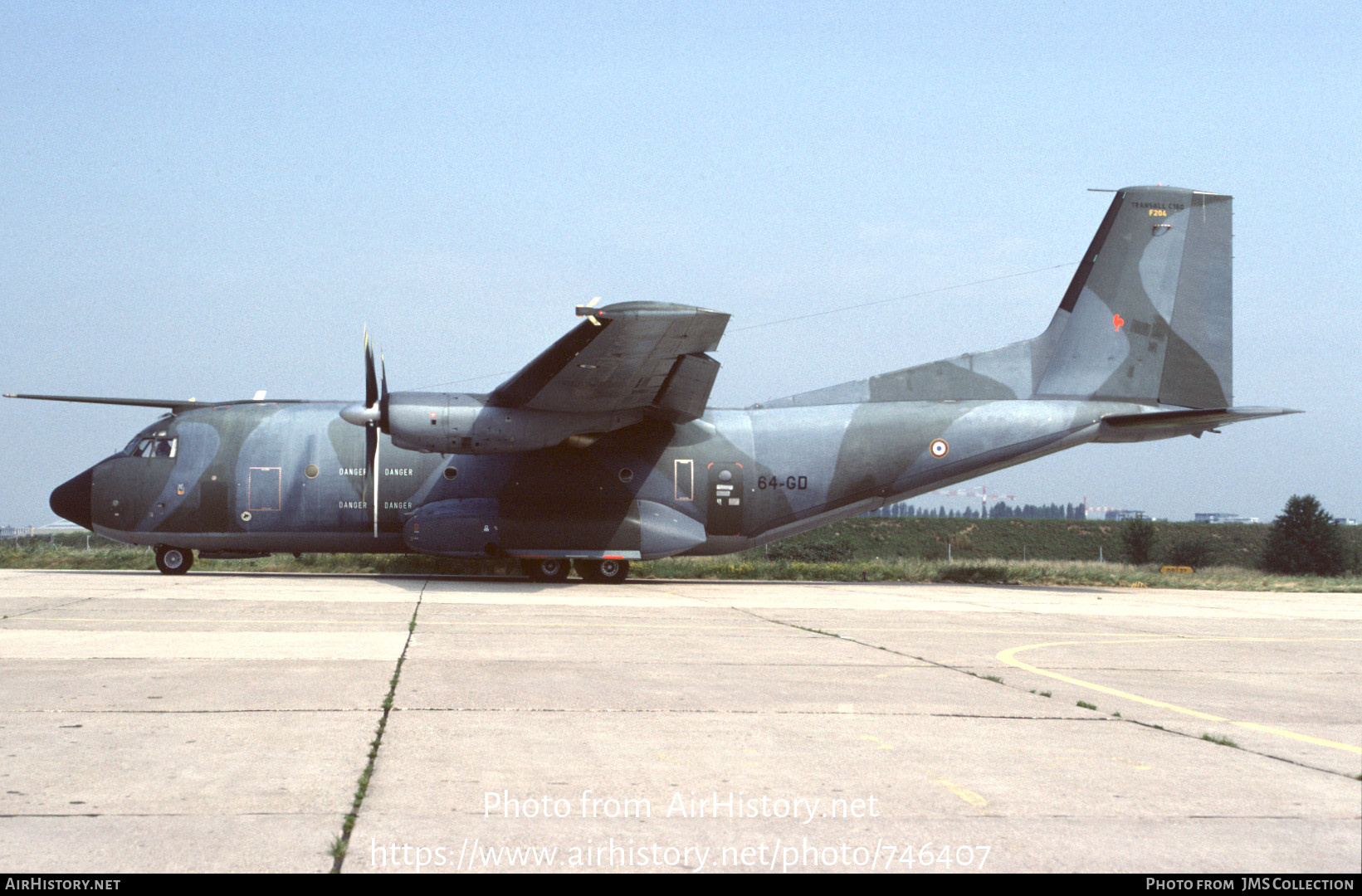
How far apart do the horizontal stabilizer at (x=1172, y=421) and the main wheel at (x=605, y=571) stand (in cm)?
1129

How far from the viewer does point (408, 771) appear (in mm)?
5152

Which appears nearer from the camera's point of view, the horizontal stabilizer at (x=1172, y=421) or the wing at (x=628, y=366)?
the wing at (x=628, y=366)

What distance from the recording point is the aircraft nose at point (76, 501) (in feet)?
72.9

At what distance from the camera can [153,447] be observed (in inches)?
882

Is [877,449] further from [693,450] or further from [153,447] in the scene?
[153,447]

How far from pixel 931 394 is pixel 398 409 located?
11712mm

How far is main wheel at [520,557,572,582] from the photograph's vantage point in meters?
22.7

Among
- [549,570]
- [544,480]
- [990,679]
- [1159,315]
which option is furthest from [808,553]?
[990,679]

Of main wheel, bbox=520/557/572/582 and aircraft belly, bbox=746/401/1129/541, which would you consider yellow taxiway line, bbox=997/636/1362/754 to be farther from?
main wheel, bbox=520/557/572/582

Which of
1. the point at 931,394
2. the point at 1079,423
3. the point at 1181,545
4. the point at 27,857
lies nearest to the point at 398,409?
the point at 931,394

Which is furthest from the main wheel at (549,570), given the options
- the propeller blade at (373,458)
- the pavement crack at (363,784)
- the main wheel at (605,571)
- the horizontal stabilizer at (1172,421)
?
the pavement crack at (363,784)

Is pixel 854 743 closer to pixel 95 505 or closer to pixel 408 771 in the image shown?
pixel 408 771

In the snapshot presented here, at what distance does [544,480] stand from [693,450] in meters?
3.31

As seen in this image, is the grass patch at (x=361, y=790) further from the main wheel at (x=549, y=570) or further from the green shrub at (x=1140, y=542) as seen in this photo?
the green shrub at (x=1140, y=542)
